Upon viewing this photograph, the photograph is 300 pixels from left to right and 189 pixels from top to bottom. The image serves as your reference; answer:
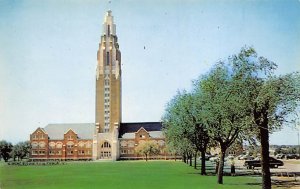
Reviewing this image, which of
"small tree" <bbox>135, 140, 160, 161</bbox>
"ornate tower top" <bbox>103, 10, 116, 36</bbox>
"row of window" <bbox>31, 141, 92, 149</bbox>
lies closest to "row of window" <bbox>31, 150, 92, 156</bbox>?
"row of window" <bbox>31, 141, 92, 149</bbox>

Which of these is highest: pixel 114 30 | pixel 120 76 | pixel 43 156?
pixel 114 30

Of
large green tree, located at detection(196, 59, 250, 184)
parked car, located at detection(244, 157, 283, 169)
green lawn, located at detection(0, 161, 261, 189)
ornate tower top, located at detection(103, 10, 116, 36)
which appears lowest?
green lawn, located at detection(0, 161, 261, 189)

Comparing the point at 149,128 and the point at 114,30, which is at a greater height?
the point at 114,30

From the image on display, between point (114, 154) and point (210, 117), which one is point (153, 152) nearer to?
point (114, 154)

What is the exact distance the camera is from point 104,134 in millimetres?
89438

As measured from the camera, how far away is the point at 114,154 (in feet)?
286

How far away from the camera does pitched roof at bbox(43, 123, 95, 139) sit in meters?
91.1

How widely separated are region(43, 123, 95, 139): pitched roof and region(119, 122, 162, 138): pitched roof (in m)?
5.90

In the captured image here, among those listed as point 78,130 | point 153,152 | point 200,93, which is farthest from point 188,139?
point 78,130

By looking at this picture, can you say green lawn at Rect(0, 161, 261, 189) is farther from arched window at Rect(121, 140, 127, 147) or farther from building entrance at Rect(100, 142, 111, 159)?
arched window at Rect(121, 140, 127, 147)

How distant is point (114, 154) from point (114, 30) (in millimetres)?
24611

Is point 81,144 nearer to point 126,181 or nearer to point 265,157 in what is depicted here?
point 126,181

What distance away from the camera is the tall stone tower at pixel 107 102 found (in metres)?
88.4

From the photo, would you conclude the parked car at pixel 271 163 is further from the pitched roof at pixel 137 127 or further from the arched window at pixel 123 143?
the pitched roof at pixel 137 127
